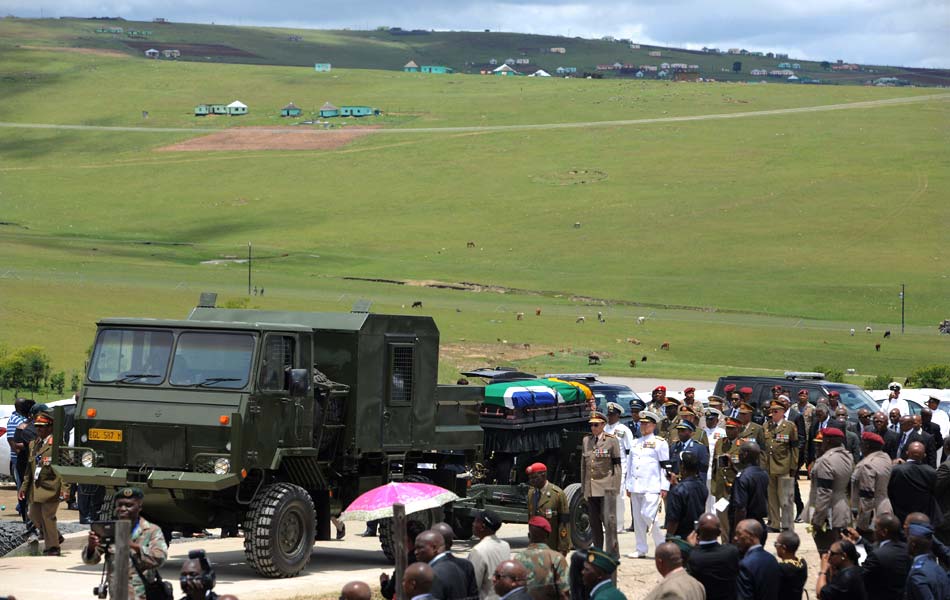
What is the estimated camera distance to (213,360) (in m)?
16.5

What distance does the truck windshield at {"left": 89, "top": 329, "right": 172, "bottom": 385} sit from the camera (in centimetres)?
1658

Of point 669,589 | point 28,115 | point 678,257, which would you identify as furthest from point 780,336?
point 28,115

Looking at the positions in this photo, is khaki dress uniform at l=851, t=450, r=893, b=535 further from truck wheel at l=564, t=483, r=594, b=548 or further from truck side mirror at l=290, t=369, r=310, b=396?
truck side mirror at l=290, t=369, r=310, b=396

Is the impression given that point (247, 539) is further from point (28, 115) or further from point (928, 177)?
point (28, 115)

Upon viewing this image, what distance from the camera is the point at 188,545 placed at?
2023 centimetres

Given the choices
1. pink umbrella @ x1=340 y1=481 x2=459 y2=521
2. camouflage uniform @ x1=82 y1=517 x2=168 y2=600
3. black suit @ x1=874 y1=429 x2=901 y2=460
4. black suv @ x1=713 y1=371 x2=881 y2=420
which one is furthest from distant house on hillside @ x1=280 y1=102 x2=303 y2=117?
camouflage uniform @ x1=82 y1=517 x2=168 y2=600

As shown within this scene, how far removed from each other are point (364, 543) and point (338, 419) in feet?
10.7

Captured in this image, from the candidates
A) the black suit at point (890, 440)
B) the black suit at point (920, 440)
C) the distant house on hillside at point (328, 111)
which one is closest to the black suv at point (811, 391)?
the black suit at point (890, 440)

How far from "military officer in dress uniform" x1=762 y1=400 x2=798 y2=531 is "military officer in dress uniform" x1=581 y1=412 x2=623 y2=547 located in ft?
10.7

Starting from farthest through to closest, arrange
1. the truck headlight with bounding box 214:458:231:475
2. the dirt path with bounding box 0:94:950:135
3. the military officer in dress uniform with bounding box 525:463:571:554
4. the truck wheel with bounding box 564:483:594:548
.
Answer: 1. the dirt path with bounding box 0:94:950:135
2. the truck wheel with bounding box 564:483:594:548
3. the truck headlight with bounding box 214:458:231:475
4. the military officer in dress uniform with bounding box 525:463:571:554

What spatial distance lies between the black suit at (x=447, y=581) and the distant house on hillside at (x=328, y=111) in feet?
540

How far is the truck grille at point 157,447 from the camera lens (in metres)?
16.1

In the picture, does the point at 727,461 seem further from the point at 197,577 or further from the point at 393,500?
the point at 197,577

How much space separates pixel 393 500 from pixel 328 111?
163 m
